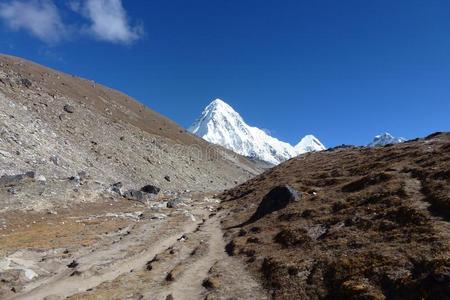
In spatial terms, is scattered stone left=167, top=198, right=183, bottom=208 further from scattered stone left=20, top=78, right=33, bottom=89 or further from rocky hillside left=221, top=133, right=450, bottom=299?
scattered stone left=20, top=78, right=33, bottom=89

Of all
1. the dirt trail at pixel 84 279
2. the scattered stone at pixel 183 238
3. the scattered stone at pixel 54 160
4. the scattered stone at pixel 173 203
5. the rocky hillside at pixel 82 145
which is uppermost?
the rocky hillside at pixel 82 145

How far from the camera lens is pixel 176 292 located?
88.9ft

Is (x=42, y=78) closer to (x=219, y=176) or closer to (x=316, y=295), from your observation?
(x=219, y=176)

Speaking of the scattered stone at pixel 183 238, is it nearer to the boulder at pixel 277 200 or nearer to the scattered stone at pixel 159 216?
the boulder at pixel 277 200

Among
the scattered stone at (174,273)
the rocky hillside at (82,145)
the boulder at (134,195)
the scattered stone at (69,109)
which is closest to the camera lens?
the scattered stone at (174,273)

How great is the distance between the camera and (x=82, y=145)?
9025 cm

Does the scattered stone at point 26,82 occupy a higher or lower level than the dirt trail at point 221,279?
higher

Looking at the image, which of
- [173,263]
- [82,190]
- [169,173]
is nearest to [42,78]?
[169,173]

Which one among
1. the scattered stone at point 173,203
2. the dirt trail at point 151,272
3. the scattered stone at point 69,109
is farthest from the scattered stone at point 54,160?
the scattered stone at point 69,109

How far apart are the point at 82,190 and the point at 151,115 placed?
108556 millimetres

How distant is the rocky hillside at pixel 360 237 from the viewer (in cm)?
2244

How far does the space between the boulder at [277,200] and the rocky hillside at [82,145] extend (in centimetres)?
2687

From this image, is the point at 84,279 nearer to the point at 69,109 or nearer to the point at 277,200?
the point at 277,200

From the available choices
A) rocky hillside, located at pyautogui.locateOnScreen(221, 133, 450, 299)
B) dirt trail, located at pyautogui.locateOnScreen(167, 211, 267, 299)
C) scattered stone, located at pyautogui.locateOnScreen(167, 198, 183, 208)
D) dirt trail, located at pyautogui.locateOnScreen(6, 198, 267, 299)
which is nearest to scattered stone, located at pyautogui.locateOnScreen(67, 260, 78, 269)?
dirt trail, located at pyautogui.locateOnScreen(6, 198, 267, 299)
